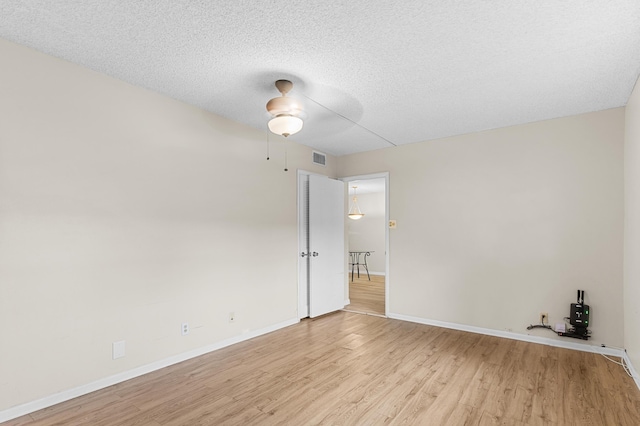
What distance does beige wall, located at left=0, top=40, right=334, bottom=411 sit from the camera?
235 cm

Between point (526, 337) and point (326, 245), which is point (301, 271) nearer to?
point (326, 245)

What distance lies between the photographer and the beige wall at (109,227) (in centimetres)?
235

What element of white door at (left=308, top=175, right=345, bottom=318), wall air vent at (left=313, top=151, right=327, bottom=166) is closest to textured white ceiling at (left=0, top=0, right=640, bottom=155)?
wall air vent at (left=313, top=151, right=327, bottom=166)

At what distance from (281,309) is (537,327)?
3195 mm

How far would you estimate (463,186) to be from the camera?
445 centimetres

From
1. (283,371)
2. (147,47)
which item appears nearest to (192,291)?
(283,371)

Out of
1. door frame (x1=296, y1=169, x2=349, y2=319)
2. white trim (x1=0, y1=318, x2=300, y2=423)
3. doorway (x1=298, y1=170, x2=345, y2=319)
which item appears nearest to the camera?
white trim (x1=0, y1=318, x2=300, y2=423)

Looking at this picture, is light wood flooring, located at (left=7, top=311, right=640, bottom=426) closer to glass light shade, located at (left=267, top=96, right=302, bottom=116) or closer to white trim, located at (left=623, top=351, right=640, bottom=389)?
white trim, located at (left=623, top=351, right=640, bottom=389)

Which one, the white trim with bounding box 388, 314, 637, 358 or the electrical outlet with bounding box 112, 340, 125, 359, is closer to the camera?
the electrical outlet with bounding box 112, 340, 125, 359

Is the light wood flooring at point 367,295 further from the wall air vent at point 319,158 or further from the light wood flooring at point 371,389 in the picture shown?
the wall air vent at point 319,158

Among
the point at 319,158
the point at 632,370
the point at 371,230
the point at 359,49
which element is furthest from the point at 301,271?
the point at 371,230

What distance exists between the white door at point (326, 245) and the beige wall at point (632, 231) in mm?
3551

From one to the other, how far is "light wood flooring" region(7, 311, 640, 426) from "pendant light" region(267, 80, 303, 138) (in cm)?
228

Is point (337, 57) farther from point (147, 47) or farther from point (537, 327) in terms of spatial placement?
point (537, 327)
